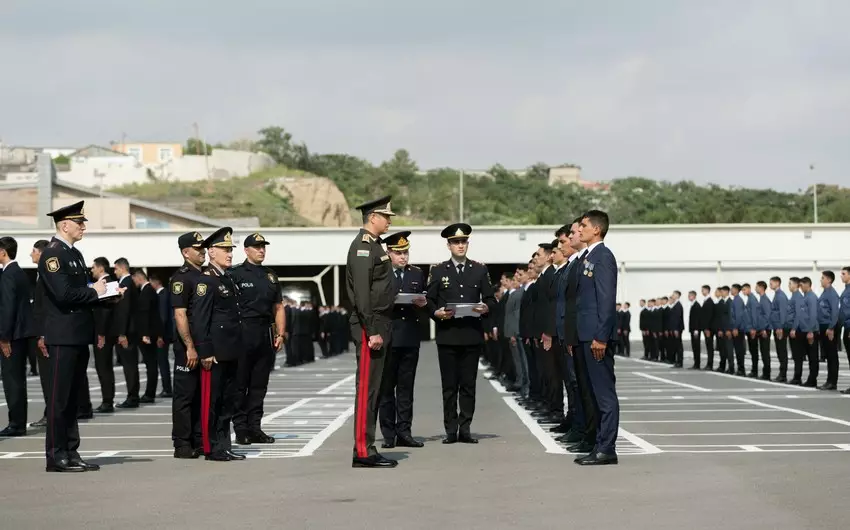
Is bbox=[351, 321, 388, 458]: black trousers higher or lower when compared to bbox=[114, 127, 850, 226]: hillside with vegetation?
lower

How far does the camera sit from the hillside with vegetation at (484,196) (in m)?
148

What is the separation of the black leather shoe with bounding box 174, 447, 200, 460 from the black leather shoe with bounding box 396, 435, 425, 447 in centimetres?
223

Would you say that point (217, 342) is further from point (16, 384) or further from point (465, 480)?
point (16, 384)

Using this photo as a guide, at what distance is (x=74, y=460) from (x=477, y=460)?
11.5ft

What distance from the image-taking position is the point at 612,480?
33.9 ft

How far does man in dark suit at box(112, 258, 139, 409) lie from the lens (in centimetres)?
2044

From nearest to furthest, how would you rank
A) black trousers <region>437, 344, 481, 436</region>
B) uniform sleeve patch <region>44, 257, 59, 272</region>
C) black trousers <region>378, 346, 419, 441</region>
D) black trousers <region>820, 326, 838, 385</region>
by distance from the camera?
1. uniform sleeve patch <region>44, 257, 59, 272</region>
2. black trousers <region>378, 346, 419, 441</region>
3. black trousers <region>437, 344, 481, 436</region>
4. black trousers <region>820, 326, 838, 385</region>

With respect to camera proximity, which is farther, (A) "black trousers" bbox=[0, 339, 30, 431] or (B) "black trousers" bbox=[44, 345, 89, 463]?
(A) "black trousers" bbox=[0, 339, 30, 431]

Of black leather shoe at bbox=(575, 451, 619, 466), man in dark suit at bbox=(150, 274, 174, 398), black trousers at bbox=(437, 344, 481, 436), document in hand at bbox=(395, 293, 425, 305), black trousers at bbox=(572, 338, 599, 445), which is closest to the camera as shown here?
black leather shoe at bbox=(575, 451, 619, 466)

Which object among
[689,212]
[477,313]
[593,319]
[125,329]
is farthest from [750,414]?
[689,212]

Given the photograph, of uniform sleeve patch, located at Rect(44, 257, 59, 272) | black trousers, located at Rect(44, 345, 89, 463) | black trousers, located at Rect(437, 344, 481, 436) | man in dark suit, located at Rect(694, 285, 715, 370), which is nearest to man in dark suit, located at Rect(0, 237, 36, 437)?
black trousers, located at Rect(44, 345, 89, 463)

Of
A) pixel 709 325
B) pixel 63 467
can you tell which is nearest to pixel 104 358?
pixel 63 467

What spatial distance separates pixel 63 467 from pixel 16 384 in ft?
16.2

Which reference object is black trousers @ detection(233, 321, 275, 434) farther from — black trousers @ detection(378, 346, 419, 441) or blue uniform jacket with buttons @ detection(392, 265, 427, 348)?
blue uniform jacket with buttons @ detection(392, 265, 427, 348)
